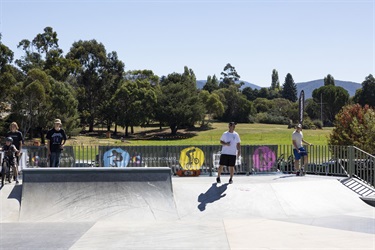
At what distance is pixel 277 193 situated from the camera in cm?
1276

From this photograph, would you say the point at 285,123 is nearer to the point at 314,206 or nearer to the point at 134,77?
the point at 134,77

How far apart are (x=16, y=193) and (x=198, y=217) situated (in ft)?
14.7

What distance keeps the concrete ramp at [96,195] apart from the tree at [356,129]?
53.9 ft

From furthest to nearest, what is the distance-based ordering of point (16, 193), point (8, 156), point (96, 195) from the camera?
point (8, 156), point (16, 193), point (96, 195)

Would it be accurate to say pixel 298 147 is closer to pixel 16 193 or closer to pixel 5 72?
pixel 16 193

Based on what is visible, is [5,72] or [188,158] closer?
[188,158]

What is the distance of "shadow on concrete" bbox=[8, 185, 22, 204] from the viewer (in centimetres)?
1195

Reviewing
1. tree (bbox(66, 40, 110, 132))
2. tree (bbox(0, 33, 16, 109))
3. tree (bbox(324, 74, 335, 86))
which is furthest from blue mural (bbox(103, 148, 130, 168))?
tree (bbox(324, 74, 335, 86))

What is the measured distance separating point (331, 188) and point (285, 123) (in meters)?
94.3

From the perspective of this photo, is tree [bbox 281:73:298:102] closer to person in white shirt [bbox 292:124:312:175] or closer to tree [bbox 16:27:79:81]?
tree [bbox 16:27:79:81]

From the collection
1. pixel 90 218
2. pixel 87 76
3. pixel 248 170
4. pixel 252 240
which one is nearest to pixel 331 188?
pixel 248 170

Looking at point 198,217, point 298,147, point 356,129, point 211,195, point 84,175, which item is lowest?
point 198,217

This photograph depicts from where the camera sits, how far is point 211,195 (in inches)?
493

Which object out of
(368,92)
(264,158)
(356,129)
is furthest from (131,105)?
(264,158)
